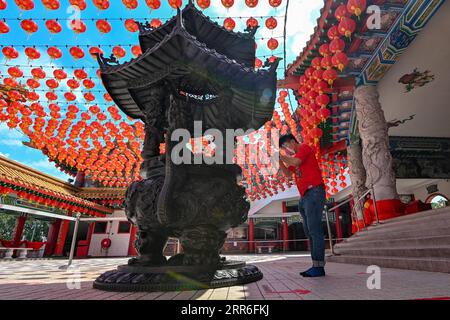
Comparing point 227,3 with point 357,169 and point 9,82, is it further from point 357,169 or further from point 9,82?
point 357,169

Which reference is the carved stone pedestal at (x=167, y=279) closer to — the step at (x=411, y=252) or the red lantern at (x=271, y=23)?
the step at (x=411, y=252)

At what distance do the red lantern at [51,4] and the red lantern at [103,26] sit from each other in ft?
2.34

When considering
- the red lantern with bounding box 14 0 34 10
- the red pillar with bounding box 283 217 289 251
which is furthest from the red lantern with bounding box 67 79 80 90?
the red pillar with bounding box 283 217 289 251

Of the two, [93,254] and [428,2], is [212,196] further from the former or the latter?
[93,254]

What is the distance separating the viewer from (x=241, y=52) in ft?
9.78

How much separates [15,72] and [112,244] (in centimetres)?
1165

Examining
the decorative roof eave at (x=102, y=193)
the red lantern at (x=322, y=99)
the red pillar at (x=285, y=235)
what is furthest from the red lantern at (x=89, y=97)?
the red pillar at (x=285, y=235)

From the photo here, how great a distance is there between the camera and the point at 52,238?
45.5 feet

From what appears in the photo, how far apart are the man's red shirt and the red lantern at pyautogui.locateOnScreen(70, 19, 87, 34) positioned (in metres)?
5.38

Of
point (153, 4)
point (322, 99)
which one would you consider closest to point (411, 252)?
point (322, 99)

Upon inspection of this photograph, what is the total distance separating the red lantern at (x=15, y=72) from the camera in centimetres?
580

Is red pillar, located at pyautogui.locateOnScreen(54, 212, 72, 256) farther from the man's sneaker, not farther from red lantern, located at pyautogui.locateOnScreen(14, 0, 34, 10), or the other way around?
the man's sneaker
